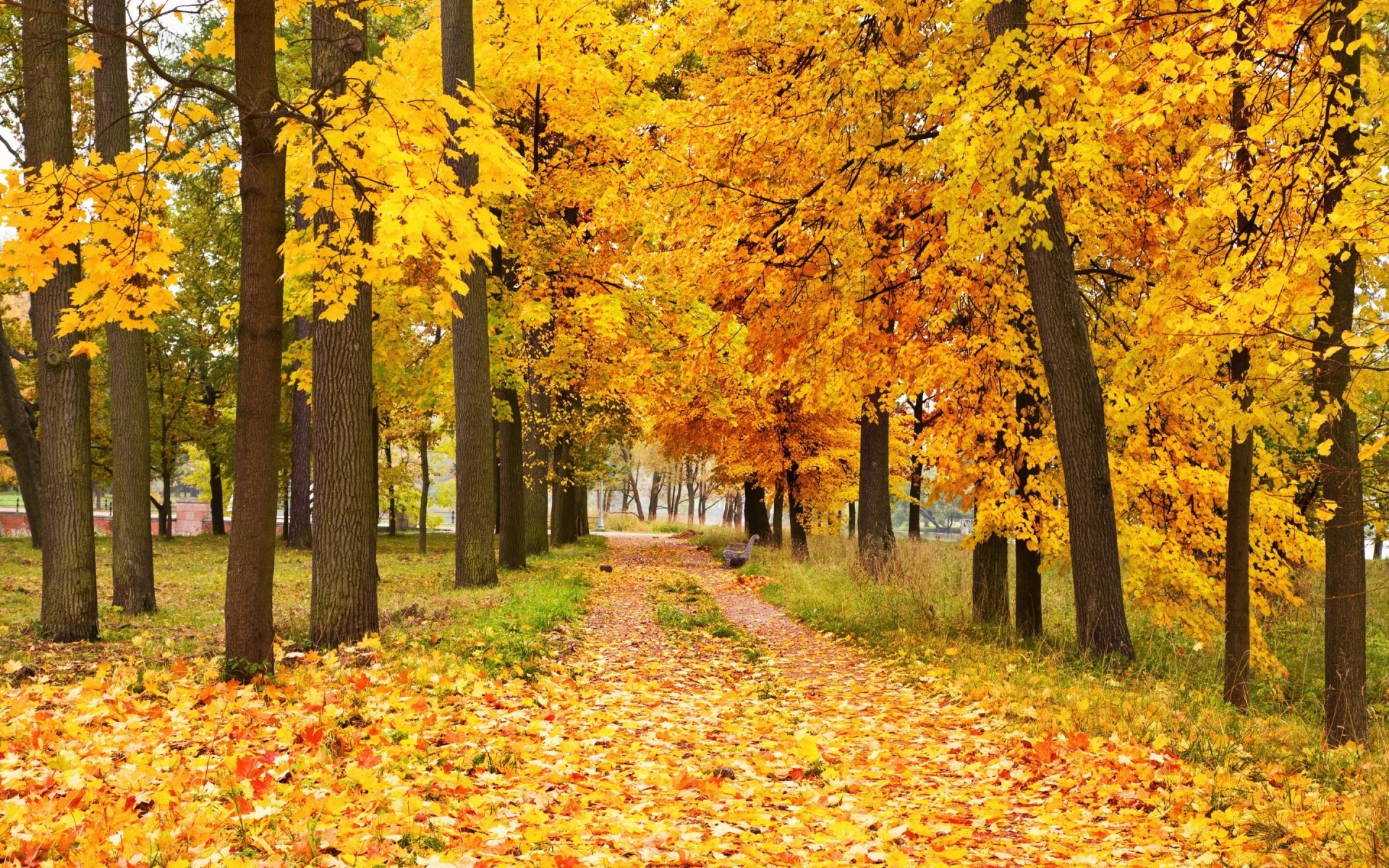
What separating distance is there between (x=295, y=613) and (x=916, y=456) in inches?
286

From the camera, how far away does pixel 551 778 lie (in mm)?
5445

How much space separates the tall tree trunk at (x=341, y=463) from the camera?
27.3ft

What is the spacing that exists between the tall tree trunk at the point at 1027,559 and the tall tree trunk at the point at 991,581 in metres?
→ 0.29

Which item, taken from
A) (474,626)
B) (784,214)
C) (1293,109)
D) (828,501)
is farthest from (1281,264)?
(828,501)

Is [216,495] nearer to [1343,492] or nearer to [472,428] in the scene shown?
[472,428]

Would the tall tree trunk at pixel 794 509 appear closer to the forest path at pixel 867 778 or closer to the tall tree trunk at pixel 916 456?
the tall tree trunk at pixel 916 456

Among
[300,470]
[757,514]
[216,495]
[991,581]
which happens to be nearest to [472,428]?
[991,581]

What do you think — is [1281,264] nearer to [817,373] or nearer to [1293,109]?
[1293,109]

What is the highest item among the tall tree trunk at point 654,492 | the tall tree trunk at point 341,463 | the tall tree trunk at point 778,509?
the tall tree trunk at point 341,463

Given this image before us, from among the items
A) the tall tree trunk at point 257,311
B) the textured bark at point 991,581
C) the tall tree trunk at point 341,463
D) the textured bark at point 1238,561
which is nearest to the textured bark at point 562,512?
the textured bark at point 991,581

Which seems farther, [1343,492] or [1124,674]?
[1124,674]

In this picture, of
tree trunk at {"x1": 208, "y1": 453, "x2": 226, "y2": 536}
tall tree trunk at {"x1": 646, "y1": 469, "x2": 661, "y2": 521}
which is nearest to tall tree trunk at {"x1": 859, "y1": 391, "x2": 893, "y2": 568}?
tree trunk at {"x1": 208, "y1": 453, "x2": 226, "y2": 536}

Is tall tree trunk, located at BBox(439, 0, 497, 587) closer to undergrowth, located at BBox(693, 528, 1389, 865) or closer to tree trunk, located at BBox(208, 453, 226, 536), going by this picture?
undergrowth, located at BBox(693, 528, 1389, 865)

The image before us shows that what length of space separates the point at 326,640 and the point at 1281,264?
7782 mm
